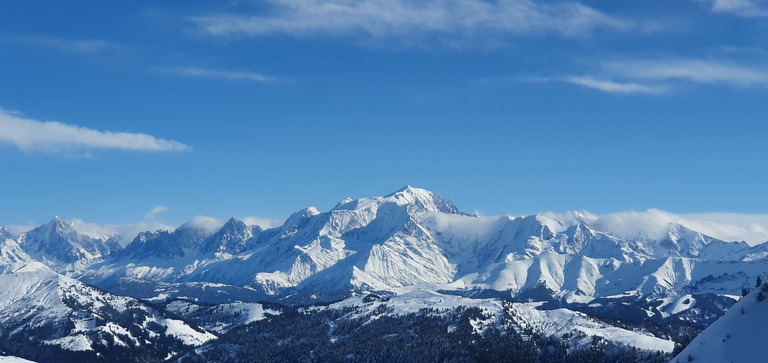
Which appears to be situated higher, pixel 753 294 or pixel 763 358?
pixel 753 294

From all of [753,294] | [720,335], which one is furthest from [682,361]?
[753,294]

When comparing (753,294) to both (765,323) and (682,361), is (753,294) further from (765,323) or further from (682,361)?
(682,361)

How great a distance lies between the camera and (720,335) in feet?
491

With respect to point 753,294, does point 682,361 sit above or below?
below

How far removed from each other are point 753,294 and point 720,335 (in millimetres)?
11853

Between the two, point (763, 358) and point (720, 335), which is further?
point (720, 335)

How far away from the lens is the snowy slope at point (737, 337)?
14238cm

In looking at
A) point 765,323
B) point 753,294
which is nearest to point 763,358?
point 765,323

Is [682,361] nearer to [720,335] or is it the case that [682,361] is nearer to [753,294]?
[720,335]

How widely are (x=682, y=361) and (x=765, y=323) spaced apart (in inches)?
632

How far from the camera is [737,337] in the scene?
146375 mm

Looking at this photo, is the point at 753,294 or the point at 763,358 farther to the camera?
the point at 753,294

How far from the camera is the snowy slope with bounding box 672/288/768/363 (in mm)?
142375

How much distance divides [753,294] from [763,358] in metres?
18.9
